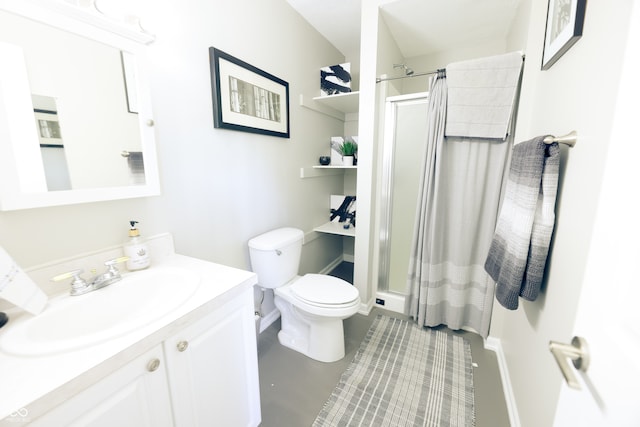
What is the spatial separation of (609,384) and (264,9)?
2271 millimetres

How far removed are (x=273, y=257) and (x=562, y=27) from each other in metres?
1.73

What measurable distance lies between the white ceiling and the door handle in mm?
2058

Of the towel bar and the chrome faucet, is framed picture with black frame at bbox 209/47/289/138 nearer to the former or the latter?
the chrome faucet

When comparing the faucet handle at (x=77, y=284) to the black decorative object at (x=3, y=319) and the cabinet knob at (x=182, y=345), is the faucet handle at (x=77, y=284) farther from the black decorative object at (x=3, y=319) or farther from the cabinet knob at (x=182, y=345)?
the cabinet knob at (x=182, y=345)

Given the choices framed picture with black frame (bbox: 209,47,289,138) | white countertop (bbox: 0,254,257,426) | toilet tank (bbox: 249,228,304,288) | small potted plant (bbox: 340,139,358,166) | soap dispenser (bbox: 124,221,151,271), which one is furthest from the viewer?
small potted plant (bbox: 340,139,358,166)

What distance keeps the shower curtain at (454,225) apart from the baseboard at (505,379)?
0.27 ft

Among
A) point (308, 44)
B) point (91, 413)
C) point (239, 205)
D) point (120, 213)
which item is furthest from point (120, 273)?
point (308, 44)

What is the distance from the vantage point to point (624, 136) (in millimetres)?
406

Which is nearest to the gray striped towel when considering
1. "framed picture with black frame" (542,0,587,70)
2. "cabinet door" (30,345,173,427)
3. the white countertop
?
"framed picture with black frame" (542,0,587,70)

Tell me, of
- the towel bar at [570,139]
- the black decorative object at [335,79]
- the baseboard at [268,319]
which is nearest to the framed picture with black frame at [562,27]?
the towel bar at [570,139]

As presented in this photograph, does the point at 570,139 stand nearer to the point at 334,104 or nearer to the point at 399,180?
the point at 399,180

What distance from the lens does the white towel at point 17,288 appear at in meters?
0.73

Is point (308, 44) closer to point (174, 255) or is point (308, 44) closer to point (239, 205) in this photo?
point (239, 205)

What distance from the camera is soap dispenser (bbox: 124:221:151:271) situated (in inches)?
43.7
